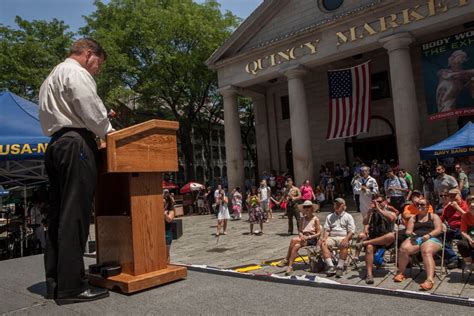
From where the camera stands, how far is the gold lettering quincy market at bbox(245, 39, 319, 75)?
20.9m

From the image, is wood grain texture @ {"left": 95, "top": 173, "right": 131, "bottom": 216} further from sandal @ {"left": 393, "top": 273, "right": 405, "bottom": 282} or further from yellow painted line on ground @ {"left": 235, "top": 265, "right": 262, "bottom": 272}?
yellow painted line on ground @ {"left": 235, "top": 265, "right": 262, "bottom": 272}

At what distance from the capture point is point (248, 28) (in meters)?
23.8

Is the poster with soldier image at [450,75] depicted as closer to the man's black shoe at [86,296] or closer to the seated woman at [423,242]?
the seated woman at [423,242]

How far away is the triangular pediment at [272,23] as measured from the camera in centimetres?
2259

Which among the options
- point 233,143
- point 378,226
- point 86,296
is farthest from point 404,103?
point 86,296

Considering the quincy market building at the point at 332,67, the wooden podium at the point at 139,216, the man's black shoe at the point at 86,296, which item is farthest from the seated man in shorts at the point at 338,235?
the quincy market building at the point at 332,67

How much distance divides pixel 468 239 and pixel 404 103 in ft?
43.4

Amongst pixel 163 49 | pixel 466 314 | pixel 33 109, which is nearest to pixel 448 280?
pixel 466 314

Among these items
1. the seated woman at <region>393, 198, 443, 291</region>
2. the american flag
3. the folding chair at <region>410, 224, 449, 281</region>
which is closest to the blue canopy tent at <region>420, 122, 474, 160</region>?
the american flag

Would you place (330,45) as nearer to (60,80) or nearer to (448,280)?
(448,280)

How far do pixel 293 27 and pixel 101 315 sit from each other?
2288 centimetres

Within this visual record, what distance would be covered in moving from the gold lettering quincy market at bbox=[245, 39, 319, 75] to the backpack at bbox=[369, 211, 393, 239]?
587 inches

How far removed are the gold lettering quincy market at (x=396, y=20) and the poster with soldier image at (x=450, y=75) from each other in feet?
5.56

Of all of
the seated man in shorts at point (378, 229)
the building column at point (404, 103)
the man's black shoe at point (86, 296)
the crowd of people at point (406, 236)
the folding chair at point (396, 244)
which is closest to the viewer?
the man's black shoe at point (86, 296)
